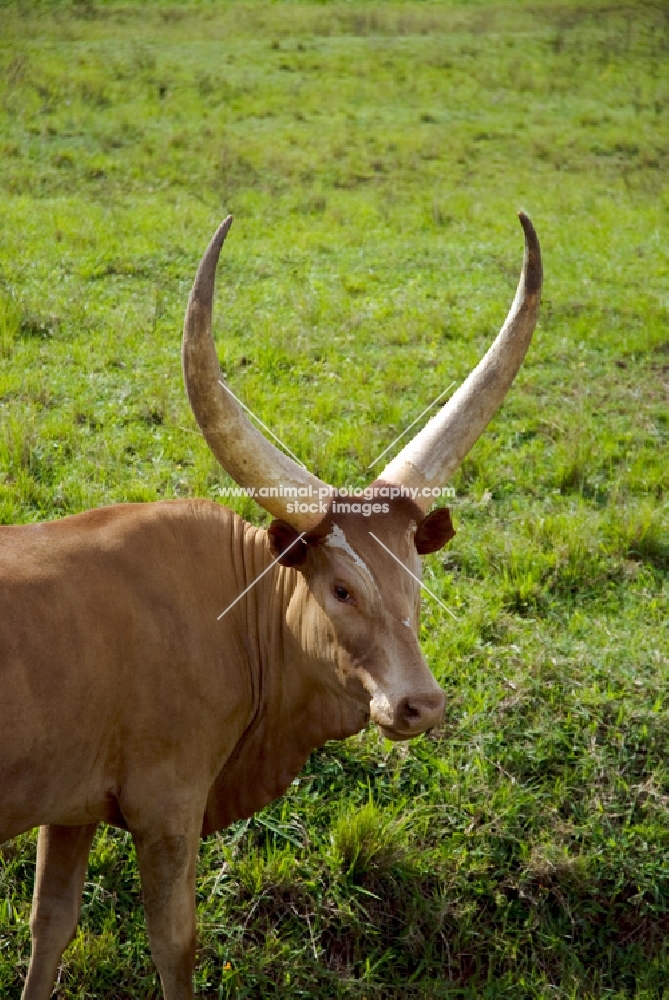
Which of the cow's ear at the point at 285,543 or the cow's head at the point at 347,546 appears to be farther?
the cow's ear at the point at 285,543

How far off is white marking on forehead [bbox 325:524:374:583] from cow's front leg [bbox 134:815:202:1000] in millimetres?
923

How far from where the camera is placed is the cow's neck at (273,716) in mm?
3584

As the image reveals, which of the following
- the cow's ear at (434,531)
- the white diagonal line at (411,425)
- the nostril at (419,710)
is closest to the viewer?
the nostril at (419,710)

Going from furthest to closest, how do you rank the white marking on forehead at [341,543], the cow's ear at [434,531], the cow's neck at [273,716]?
1. the cow's neck at [273,716]
2. the cow's ear at [434,531]
3. the white marking on forehead at [341,543]

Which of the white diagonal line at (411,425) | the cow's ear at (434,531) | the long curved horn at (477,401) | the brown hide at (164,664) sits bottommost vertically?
the white diagonal line at (411,425)

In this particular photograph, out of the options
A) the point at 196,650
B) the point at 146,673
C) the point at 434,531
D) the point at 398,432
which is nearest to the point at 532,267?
the point at 434,531

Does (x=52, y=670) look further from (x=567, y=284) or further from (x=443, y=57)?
(x=443, y=57)

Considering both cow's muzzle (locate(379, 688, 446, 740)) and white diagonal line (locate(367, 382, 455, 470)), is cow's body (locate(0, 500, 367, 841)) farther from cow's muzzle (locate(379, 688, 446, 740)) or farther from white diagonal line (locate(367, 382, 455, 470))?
white diagonal line (locate(367, 382, 455, 470))

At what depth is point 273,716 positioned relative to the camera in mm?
3652

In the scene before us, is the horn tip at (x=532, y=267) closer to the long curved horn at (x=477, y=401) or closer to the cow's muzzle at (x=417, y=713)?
the long curved horn at (x=477, y=401)

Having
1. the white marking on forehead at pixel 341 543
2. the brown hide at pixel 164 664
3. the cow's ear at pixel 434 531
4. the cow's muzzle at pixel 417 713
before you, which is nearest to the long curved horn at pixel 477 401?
the cow's ear at pixel 434 531

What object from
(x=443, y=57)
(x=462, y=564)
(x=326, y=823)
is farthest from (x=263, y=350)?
(x=443, y=57)

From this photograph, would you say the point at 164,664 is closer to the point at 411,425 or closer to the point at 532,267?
the point at 532,267

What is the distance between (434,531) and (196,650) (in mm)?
847
